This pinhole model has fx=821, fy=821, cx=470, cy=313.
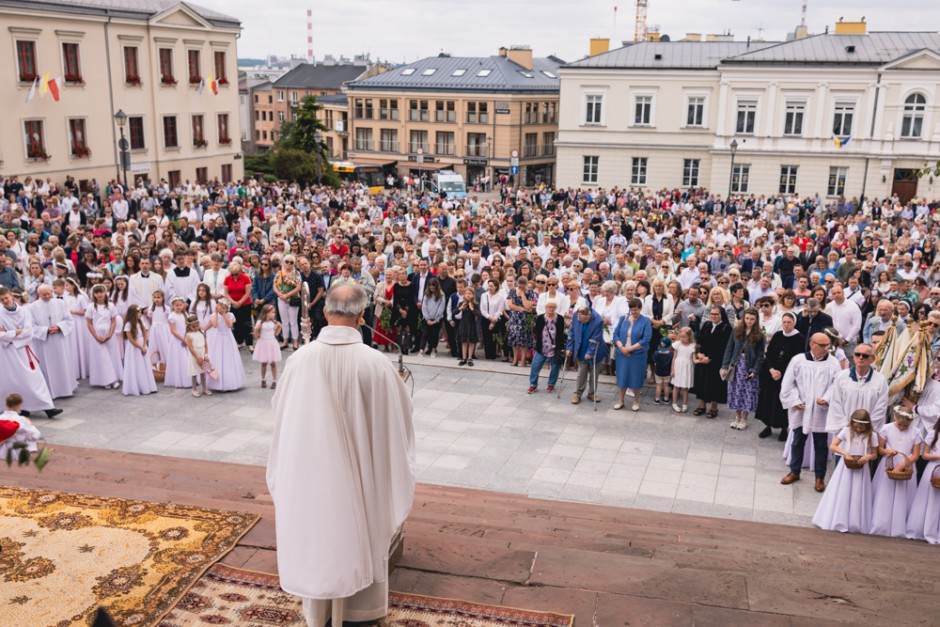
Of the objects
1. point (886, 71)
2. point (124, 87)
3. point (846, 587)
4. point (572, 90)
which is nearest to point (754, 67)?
point (886, 71)

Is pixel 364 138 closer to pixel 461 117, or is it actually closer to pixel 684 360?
pixel 461 117

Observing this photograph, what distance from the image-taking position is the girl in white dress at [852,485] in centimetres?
768

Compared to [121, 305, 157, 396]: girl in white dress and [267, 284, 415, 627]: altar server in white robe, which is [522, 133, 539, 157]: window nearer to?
[121, 305, 157, 396]: girl in white dress

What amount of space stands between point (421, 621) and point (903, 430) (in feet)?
17.5

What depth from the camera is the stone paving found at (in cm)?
883

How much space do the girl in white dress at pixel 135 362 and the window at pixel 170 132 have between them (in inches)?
1039

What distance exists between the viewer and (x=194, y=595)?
4.91 m

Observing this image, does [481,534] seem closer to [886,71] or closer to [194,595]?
[194,595]

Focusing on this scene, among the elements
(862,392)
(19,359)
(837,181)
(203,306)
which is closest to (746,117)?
(837,181)

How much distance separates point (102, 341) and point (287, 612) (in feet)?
28.2

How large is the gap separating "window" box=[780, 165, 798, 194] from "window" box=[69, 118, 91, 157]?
107 ft

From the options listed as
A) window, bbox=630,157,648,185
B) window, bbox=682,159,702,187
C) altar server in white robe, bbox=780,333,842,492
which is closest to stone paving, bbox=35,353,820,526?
altar server in white robe, bbox=780,333,842,492

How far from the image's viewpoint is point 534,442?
10258 millimetres

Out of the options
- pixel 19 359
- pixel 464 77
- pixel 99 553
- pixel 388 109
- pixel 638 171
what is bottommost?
pixel 19 359
